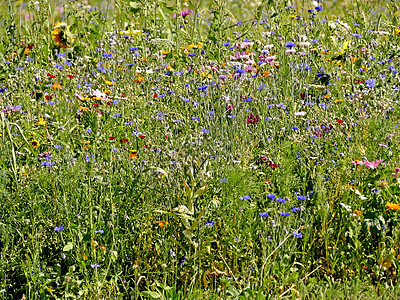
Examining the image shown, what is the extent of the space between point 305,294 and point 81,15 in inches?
143

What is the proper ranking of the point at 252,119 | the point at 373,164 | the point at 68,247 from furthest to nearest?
1. the point at 252,119
2. the point at 373,164
3. the point at 68,247

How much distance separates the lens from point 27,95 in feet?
12.8

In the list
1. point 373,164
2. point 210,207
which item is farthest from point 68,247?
point 373,164

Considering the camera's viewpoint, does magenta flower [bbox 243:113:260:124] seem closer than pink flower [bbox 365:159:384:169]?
No

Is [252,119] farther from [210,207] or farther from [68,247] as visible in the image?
[68,247]

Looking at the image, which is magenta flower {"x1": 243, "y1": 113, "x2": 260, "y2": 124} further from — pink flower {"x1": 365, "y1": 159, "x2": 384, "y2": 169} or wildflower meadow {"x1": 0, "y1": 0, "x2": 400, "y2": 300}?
pink flower {"x1": 365, "y1": 159, "x2": 384, "y2": 169}

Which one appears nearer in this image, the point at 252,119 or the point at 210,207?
the point at 210,207

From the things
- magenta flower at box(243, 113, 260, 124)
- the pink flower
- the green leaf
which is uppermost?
magenta flower at box(243, 113, 260, 124)

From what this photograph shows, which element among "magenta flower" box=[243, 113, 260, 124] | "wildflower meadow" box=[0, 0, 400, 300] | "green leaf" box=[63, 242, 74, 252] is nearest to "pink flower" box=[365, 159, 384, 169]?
"wildflower meadow" box=[0, 0, 400, 300]

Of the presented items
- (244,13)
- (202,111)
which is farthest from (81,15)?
(244,13)

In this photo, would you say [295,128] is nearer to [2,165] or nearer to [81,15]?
[2,165]

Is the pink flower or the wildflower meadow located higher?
the pink flower

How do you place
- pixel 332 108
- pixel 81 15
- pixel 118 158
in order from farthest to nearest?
pixel 81 15 < pixel 332 108 < pixel 118 158

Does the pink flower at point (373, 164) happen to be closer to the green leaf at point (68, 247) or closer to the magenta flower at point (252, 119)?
the magenta flower at point (252, 119)
